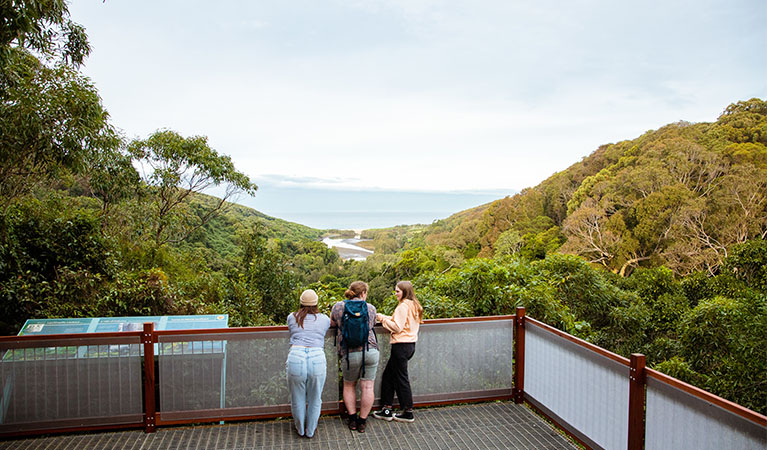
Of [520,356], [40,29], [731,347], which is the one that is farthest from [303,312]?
[731,347]

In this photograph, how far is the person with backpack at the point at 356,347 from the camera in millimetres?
4031

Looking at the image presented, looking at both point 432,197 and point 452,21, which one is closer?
point 452,21

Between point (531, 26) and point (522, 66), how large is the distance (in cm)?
1070

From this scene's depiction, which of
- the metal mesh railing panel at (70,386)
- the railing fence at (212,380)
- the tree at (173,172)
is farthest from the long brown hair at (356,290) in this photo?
the tree at (173,172)

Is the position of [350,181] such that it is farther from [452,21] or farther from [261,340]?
[261,340]

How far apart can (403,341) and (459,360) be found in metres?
0.77

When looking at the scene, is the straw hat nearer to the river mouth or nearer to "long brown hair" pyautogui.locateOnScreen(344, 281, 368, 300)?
"long brown hair" pyautogui.locateOnScreen(344, 281, 368, 300)

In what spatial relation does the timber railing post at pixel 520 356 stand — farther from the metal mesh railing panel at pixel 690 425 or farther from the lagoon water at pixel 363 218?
the lagoon water at pixel 363 218

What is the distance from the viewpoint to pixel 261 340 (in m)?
4.18

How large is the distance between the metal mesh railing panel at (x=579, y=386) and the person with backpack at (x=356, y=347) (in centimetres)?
165

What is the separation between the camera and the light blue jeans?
153 inches

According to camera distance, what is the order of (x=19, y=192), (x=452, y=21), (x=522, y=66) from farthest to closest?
(x=522, y=66)
(x=452, y=21)
(x=19, y=192)

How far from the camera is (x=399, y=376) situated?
430 centimetres

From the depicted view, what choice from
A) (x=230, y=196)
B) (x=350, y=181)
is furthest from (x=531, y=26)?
(x=350, y=181)
